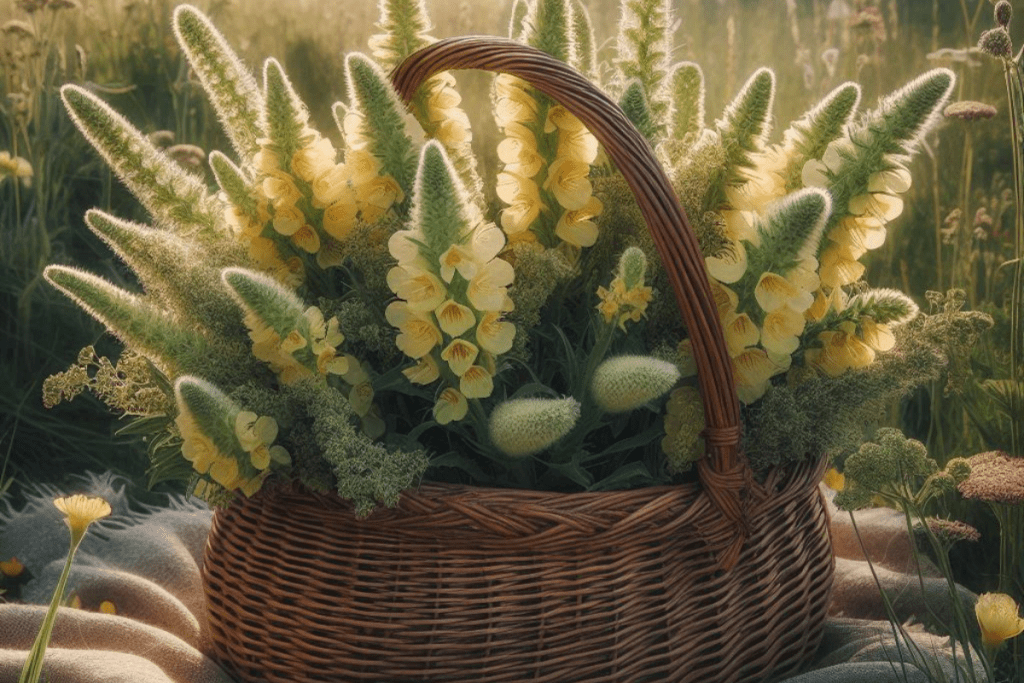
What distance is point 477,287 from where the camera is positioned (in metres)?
1.08

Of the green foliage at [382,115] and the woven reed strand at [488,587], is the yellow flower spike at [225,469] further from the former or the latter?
the green foliage at [382,115]

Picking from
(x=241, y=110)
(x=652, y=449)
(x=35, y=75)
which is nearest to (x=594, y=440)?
(x=652, y=449)

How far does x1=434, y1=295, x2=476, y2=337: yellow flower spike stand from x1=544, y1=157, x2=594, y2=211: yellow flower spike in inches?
8.6

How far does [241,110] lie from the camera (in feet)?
4.20

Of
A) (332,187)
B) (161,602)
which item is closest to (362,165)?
(332,187)

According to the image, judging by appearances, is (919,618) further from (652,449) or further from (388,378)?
(388,378)

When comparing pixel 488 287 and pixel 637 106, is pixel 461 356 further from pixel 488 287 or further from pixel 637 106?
pixel 637 106

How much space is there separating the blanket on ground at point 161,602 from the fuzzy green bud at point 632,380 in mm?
370

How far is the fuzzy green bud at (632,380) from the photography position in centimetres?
108

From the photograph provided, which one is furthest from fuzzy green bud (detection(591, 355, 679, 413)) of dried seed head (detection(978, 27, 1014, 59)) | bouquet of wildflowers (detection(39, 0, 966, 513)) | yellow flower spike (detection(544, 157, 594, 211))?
dried seed head (detection(978, 27, 1014, 59))

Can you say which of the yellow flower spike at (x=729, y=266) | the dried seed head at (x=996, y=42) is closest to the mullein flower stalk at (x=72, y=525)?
the yellow flower spike at (x=729, y=266)

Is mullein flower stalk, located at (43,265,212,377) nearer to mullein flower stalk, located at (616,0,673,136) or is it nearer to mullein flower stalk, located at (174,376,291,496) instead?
mullein flower stalk, located at (174,376,291,496)

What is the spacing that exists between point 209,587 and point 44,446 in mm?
901

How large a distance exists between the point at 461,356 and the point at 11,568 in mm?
923
